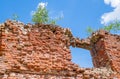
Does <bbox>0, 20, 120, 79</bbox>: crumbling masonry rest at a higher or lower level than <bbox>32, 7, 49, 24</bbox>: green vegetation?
lower

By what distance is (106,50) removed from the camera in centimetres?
851

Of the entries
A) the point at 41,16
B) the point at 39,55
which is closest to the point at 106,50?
the point at 39,55

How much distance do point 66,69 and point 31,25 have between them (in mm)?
1746

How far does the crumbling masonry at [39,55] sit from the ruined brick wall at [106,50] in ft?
0.16

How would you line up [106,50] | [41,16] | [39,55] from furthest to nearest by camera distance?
[41,16], [106,50], [39,55]

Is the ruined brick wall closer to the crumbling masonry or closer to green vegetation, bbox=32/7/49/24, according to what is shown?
the crumbling masonry

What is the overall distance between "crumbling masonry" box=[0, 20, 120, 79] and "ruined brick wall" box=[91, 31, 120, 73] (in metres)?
0.05

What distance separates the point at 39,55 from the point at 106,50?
8.93 ft

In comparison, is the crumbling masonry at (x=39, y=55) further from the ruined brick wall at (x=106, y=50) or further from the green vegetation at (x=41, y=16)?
the green vegetation at (x=41, y=16)

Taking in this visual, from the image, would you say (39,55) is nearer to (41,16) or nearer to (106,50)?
(106,50)

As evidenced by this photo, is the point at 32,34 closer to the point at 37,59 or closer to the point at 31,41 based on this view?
the point at 31,41

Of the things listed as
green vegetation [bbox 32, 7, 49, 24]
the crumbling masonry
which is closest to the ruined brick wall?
the crumbling masonry

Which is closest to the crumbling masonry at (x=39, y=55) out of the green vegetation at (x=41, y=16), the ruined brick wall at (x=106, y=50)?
the ruined brick wall at (x=106, y=50)

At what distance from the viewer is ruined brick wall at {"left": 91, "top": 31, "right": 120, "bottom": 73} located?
8320 millimetres
